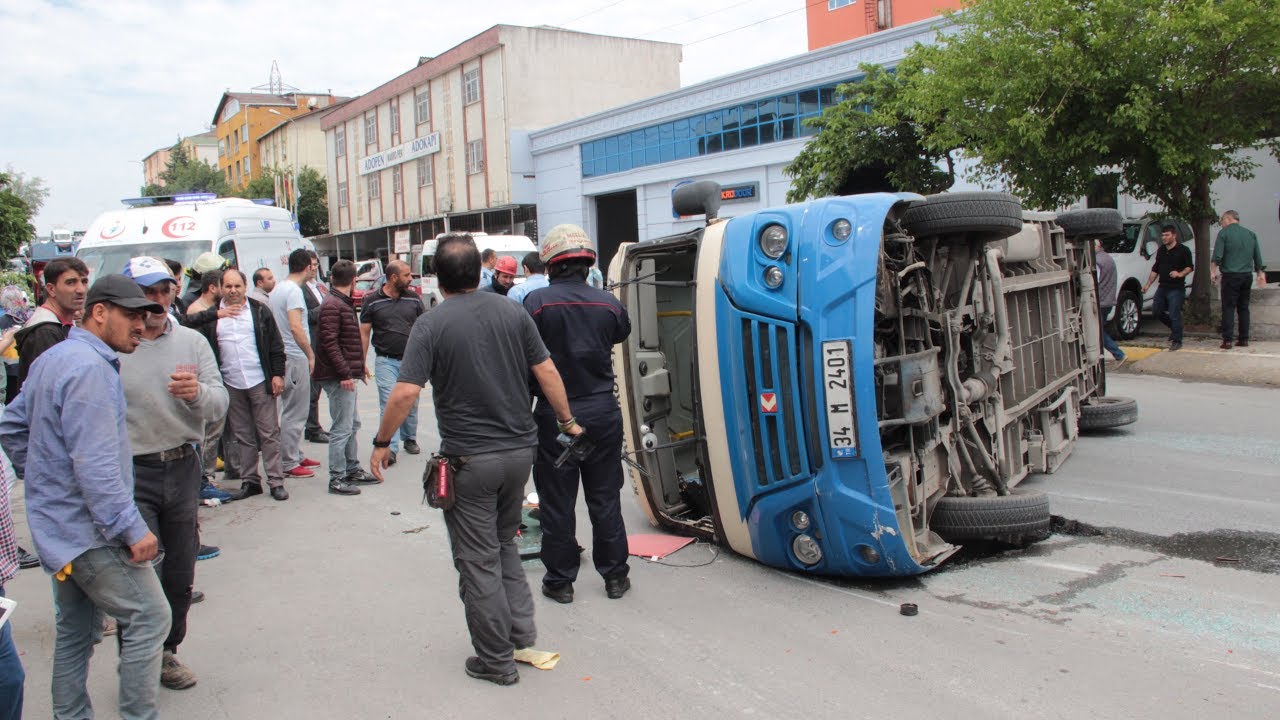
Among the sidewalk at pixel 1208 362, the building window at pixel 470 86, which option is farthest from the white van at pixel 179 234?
the building window at pixel 470 86

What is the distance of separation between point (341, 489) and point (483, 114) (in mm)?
34588

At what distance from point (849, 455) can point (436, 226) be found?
43450 mm

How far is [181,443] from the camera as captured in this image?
3.97 metres

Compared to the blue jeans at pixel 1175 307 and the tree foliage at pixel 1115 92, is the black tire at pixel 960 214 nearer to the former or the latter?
the tree foliage at pixel 1115 92

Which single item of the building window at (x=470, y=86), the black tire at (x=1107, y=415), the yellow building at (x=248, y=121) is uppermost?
the yellow building at (x=248, y=121)

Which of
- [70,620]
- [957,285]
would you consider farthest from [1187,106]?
[70,620]

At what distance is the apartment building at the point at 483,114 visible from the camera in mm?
38469

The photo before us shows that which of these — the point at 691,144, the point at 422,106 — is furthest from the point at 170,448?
the point at 422,106

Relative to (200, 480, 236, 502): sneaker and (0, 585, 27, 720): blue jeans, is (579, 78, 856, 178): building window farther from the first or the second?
(0, 585, 27, 720): blue jeans

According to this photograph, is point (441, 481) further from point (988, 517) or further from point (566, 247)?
point (988, 517)

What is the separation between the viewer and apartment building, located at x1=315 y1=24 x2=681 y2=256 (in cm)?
3847

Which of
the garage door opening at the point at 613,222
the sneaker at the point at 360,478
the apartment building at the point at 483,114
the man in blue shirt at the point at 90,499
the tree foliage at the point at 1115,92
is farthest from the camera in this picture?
the apartment building at the point at 483,114

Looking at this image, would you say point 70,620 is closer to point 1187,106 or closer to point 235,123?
point 1187,106

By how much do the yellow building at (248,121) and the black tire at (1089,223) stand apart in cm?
6606
